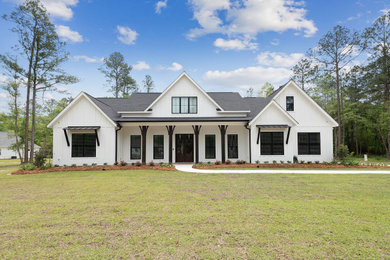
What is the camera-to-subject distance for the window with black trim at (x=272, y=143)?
14891 millimetres

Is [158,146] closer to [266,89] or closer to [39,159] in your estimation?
[39,159]

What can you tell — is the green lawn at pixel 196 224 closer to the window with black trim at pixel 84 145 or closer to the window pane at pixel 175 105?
the window with black trim at pixel 84 145

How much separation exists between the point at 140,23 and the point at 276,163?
18528 mm

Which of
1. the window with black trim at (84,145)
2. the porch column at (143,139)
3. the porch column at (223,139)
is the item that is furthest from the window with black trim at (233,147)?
the window with black trim at (84,145)

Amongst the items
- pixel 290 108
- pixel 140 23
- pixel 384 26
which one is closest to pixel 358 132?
pixel 384 26

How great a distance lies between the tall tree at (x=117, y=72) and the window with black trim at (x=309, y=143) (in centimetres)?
2892

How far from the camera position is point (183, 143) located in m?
16.2

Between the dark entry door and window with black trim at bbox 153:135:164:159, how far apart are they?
1289mm

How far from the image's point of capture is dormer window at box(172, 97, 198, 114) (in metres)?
16.2

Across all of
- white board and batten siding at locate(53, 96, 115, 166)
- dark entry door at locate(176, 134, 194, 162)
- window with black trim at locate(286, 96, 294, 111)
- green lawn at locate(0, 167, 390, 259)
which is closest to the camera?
green lawn at locate(0, 167, 390, 259)

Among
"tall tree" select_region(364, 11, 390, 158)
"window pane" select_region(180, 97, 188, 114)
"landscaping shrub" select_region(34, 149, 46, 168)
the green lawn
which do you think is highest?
"tall tree" select_region(364, 11, 390, 158)

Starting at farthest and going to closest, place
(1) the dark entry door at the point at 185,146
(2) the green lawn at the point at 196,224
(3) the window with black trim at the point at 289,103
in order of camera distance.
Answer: (3) the window with black trim at the point at 289,103
(1) the dark entry door at the point at 185,146
(2) the green lawn at the point at 196,224

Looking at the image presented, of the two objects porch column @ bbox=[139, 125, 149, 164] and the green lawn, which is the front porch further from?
the green lawn

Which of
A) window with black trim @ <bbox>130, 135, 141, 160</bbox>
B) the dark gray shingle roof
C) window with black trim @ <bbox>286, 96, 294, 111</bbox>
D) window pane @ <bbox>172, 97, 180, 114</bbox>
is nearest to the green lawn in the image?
window with black trim @ <bbox>130, 135, 141, 160</bbox>
